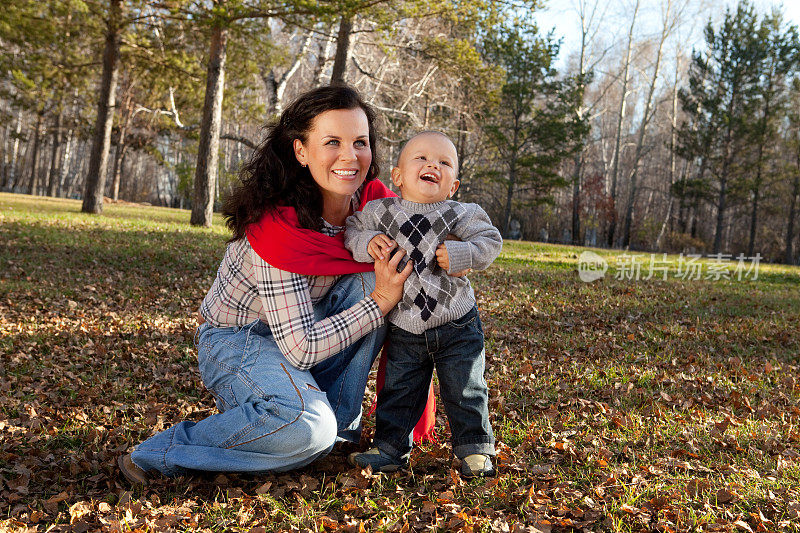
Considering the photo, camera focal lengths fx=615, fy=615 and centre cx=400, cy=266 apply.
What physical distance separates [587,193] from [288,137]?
32.0 m

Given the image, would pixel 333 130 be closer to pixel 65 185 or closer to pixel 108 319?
pixel 108 319

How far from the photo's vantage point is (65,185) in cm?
4084

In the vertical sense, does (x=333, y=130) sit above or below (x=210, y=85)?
below

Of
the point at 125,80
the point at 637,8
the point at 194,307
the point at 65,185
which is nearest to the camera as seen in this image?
the point at 194,307

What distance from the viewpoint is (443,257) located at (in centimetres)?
268

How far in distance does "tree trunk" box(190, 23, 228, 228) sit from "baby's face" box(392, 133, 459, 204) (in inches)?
449

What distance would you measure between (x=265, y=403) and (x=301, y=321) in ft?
1.24

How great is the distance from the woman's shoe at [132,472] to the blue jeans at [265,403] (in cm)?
7

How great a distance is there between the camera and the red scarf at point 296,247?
8.83 ft

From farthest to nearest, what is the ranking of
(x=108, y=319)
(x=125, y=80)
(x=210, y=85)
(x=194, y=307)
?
(x=125, y=80) → (x=210, y=85) → (x=194, y=307) → (x=108, y=319)

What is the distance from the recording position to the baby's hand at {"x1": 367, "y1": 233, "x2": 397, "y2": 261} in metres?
2.70

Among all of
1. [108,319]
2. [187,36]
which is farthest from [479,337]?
[187,36]

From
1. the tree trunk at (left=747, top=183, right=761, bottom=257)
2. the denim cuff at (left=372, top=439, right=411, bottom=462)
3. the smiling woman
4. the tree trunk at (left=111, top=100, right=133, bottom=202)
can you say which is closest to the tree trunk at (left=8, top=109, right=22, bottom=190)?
the tree trunk at (left=111, top=100, right=133, bottom=202)

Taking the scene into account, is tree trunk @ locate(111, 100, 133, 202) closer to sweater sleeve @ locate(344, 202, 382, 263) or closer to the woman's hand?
sweater sleeve @ locate(344, 202, 382, 263)
